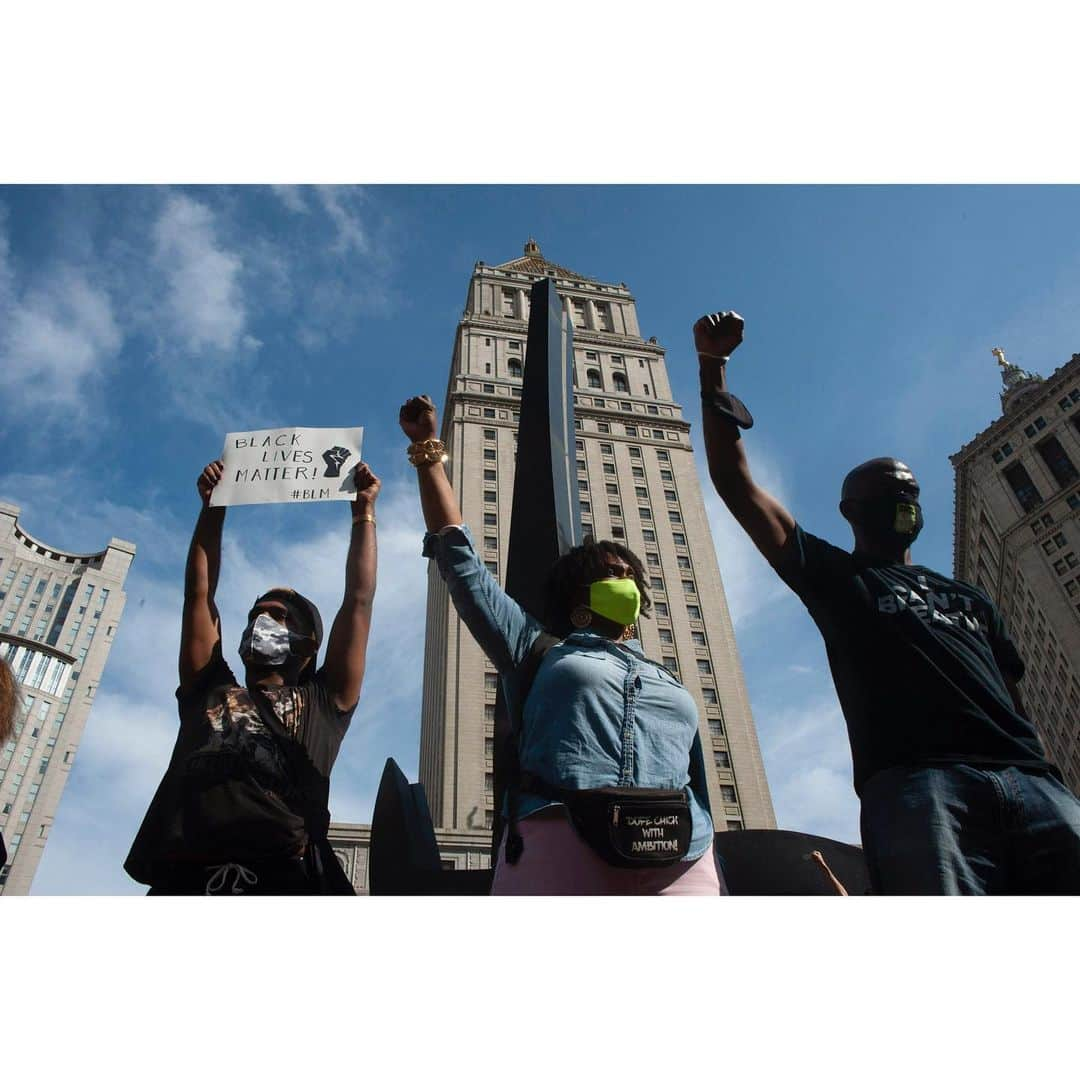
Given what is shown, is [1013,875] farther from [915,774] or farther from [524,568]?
[524,568]

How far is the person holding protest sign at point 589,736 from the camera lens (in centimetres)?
282

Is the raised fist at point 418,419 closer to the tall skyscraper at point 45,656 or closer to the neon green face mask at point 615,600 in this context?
the neon green face mask at point 615,600

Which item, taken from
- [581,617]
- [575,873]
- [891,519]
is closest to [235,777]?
[575,873]

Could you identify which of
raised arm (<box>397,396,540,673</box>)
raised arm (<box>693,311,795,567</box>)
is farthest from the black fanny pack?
raised arm (<box>693,311,795,567</box>)

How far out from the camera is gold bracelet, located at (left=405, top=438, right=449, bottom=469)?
4016 mm

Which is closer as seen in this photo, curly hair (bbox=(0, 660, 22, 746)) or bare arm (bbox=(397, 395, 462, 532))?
curly hair (bbox=(0, 660, 22, 746))

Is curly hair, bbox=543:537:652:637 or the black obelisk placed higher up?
the black obelisk

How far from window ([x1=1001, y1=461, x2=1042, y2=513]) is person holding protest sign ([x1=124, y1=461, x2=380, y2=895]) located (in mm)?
61614

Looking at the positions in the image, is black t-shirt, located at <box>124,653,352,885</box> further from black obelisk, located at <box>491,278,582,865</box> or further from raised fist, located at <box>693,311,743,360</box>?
raised fist, located at <box>693,311,743,360</box>

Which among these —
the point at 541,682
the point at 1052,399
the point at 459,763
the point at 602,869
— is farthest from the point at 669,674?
the point at 1052,399

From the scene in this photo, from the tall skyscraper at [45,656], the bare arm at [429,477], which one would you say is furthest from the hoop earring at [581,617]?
the tall skyscraper at [45,656]

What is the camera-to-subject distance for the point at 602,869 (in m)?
2.82

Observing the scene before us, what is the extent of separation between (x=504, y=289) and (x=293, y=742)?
A: 212 feet

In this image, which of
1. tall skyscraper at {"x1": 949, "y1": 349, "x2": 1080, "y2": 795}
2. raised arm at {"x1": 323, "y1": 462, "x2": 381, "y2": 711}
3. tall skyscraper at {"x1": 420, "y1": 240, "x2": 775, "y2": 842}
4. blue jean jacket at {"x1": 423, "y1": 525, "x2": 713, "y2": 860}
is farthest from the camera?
tall skyscraper at {"x1": 949, "y1": 349, "x2": 1080, "y2": 795}
